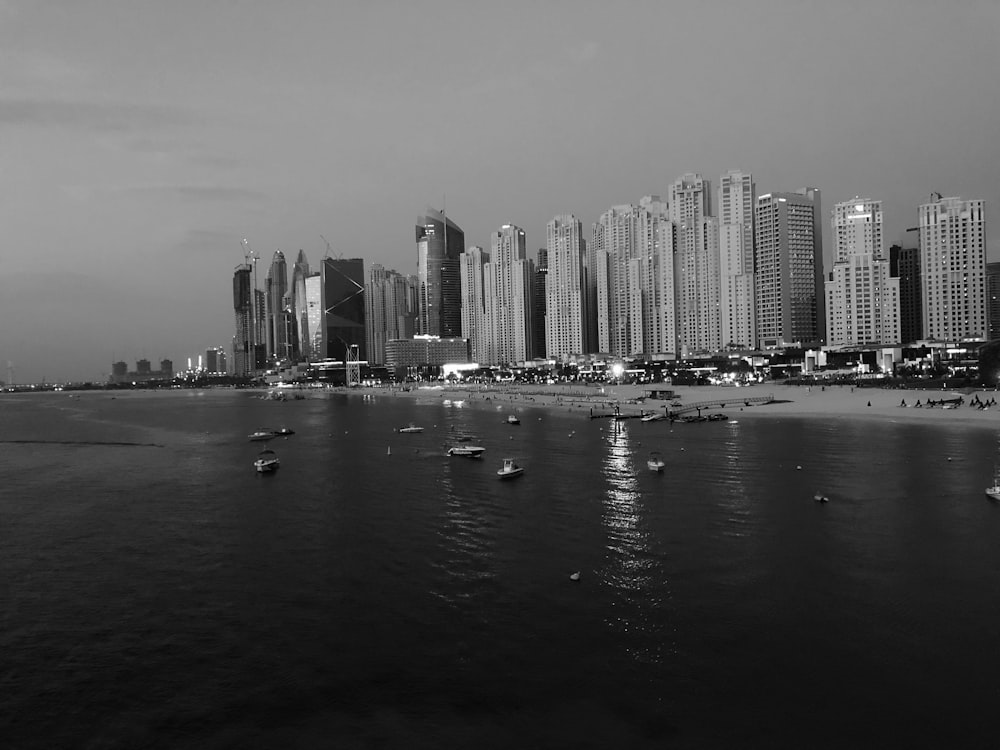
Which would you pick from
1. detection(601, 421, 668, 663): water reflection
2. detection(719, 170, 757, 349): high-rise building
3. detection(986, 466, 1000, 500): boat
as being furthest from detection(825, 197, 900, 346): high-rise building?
detection(601, 421, 668, 663): water reflection

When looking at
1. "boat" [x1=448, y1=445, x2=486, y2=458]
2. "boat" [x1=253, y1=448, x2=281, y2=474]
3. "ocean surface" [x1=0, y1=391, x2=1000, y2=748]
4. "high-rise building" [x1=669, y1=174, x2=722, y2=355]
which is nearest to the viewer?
"ocean surface" [x1=0, y1=391, x2=1000, y2=748]

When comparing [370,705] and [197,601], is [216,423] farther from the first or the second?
[370,705]

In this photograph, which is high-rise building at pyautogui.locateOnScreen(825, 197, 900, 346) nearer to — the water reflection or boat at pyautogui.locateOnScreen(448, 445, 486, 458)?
boat at pyautogui.locateOnScreen(448, 445, 486, 458)

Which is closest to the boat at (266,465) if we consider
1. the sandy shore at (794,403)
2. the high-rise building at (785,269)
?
the sandy shore at (794,403)

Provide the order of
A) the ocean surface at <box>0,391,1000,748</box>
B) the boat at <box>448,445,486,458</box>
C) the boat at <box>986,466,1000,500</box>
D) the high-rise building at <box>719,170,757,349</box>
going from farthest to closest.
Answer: the high-rise building at <box>719,170,757,349</box> → the boat at <box>448,445,486,458</box> → the boat at <box>986,466,1000,500</box> → the ocean surface at <box>0,391,1000,748</box>

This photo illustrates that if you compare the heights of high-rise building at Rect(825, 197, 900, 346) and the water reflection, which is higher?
high-rise building at Rect(825, 197, 900, 346)

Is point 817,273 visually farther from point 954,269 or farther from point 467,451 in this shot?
point 467,451
